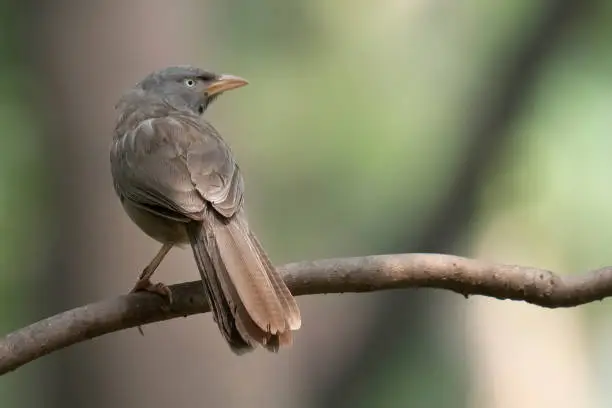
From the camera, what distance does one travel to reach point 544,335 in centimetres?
587

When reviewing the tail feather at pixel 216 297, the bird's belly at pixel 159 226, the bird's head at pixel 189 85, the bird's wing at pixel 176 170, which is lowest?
the tail feather at pixel 216 297

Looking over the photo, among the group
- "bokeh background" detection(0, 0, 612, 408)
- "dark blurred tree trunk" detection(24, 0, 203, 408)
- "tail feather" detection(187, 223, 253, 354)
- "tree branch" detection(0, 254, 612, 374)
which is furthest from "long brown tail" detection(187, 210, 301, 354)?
"dark blurred tree trunk" detection(24, 0, 203, 408)

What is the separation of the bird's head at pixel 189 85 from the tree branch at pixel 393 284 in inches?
51.8

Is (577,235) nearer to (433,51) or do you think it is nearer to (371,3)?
(433,51)

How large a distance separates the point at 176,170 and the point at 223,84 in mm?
1038

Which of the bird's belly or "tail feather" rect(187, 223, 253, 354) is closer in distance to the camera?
"tail feather" rect(187, 223, 253, 354)

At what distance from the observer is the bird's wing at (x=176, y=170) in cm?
274

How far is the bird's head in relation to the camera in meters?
3.79

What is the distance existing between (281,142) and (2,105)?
1619 millimetres

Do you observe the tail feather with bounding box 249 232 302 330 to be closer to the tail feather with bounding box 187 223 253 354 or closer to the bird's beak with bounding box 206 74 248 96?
the tail feather with bounding box 187 223 253 354

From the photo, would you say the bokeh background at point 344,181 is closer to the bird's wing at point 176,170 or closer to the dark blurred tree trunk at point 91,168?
the dark blurred tree trunk at point 91,168

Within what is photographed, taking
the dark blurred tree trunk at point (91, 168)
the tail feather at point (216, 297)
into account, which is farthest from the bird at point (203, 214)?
the dark blurred tree trunk at point (91, 168)

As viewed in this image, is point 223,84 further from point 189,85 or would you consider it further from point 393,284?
point 393,284

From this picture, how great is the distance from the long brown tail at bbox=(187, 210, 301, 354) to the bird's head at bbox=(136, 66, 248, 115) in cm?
118
